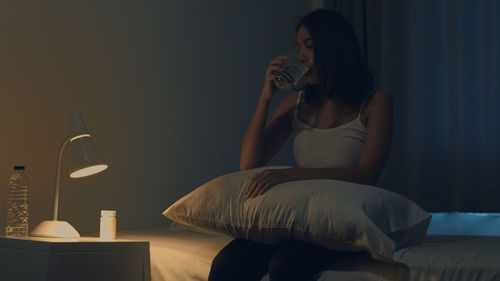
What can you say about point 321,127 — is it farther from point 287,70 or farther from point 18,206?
point 18,206

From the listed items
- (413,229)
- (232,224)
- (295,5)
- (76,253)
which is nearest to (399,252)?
(413,229)

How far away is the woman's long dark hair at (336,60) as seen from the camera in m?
1.65

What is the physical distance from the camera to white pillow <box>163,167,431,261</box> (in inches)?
45.3

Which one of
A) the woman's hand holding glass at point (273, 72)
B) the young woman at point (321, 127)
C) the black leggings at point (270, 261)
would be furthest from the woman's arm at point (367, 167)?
the woman's hand holding glass at point (273, 72)

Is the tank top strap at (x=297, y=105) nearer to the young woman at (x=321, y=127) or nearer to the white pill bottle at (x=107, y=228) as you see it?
the young woman at (x=321, y=127)

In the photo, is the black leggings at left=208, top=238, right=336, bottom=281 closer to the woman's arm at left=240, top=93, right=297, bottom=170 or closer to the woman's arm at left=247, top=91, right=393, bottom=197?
the woman's arm at left=247, top=91, right=393, bottom=197

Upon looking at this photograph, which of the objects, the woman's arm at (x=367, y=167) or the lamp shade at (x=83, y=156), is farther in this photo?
the lamp shade at (x=83, y=156)

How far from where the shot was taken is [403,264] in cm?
115

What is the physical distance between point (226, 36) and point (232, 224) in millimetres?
1353

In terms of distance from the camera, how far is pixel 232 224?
4.21ft

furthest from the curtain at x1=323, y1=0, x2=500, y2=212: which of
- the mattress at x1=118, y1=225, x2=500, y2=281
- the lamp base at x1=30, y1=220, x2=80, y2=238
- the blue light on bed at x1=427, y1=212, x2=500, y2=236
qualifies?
the lamp base at x1=30, y1=220, x2=80, y2=238

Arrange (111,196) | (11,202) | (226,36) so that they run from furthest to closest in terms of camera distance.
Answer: (226,36)
(111,196)
(11,202)

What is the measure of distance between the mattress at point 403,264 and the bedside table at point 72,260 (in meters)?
0.06

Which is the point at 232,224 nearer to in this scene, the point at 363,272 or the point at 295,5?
the point at 363,272
